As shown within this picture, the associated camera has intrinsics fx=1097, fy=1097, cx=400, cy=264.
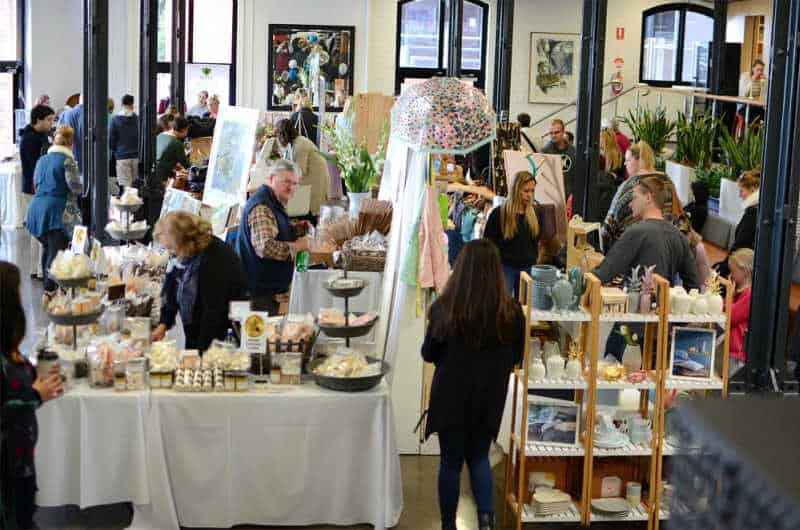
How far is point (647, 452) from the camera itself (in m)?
4.78

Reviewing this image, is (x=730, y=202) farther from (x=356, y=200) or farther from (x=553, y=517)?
(x=553, y=517)

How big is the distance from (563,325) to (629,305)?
558 millimetres

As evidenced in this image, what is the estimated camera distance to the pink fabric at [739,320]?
6.05m

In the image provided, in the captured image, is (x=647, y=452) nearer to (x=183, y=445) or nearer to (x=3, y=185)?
(x=183, y=445)

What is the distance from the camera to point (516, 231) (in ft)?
22.8

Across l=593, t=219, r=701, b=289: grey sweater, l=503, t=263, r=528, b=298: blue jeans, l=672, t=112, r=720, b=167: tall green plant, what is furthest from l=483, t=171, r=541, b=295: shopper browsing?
l=672, t=112, r=720, b=167: tall green plant

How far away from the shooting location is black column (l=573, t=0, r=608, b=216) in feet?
28.5

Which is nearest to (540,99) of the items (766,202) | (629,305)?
(766,202)

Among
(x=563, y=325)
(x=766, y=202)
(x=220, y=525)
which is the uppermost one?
(x=766, y=202)

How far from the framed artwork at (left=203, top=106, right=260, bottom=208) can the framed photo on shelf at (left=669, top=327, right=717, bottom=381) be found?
14.6 ft

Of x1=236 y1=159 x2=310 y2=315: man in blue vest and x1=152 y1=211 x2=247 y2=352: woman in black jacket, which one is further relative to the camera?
x1=236 y1=159 x2=310 y2=315: man in blue vest

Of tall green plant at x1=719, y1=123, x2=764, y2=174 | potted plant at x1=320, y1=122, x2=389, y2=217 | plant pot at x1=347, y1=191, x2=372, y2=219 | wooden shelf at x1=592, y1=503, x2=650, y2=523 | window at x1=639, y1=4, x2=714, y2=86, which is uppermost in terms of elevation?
window at x1=639, y1=4, x2=714, y2=86

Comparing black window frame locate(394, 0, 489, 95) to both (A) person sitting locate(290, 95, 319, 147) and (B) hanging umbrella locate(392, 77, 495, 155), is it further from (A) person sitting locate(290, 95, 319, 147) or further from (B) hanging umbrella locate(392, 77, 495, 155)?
(B) hanging umbrella locate(392, 77, 495, 155)

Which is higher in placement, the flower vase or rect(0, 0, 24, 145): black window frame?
rect(0, 0, 24, 145): black window frame
